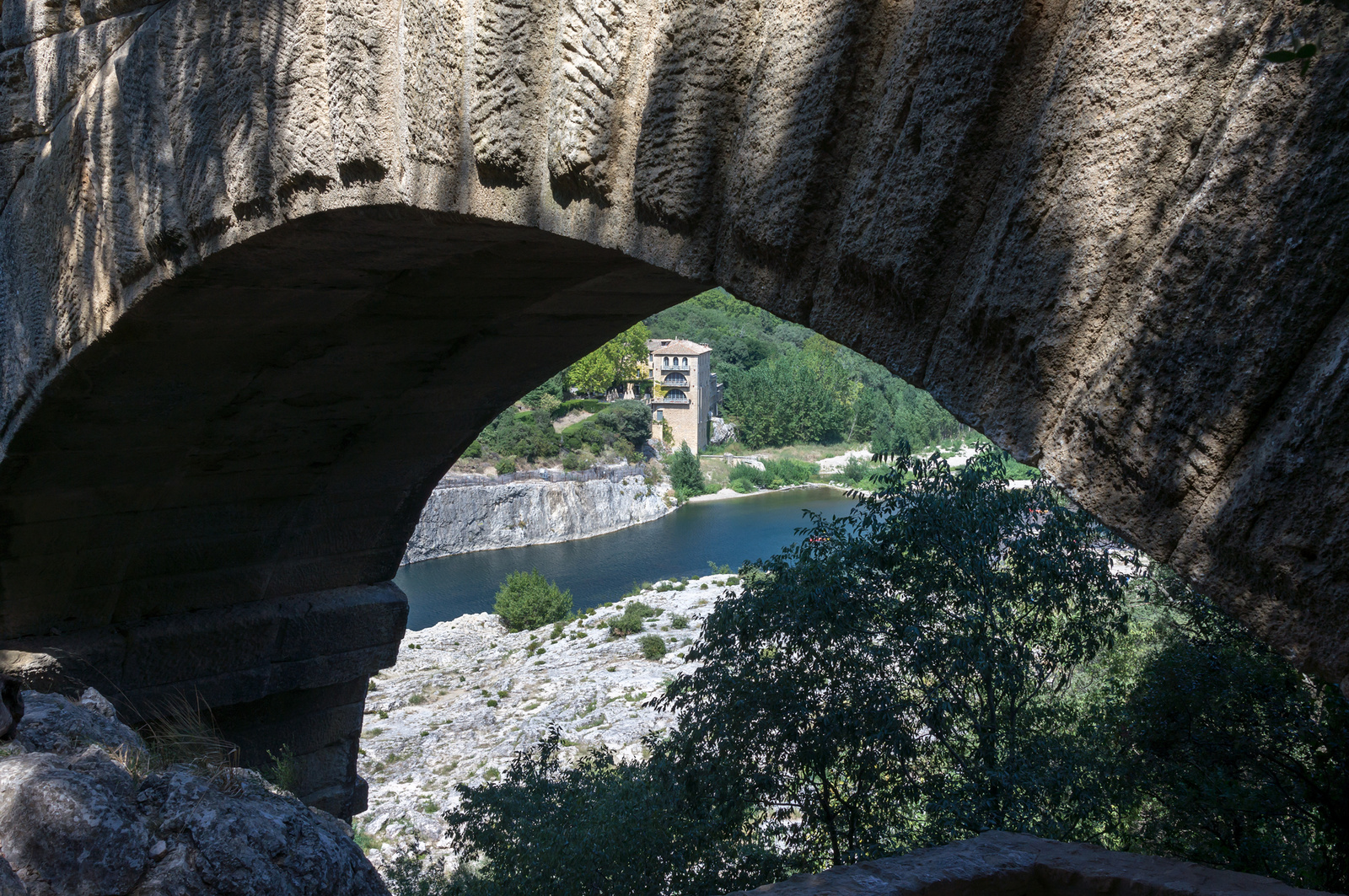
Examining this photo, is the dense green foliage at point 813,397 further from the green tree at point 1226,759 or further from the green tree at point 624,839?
the green tree at point 624,839

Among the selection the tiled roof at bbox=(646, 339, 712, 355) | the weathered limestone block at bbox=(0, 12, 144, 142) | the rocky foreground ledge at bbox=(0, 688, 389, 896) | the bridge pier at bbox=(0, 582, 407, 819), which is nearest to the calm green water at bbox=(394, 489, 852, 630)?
the tiled roof at bbox=(646, 339, 712, 355)

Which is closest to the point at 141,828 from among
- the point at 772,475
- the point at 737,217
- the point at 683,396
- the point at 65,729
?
the point at 65,729

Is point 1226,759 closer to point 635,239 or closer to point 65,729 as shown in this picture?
point 635,239

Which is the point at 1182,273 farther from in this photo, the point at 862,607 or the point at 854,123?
the point at 862,607

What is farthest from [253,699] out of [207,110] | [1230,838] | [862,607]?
[1230,838]

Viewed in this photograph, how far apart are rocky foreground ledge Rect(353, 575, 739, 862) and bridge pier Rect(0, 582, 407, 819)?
5114 millimetres

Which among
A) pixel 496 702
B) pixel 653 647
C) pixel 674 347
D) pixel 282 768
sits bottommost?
pixel 496 702

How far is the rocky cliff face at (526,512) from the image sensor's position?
2759 centimetres

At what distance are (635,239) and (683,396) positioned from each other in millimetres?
33405

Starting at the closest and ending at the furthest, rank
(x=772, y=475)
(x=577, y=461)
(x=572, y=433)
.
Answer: (x=772, y=475) → (x=577, y=461) → (x=572, y=433)

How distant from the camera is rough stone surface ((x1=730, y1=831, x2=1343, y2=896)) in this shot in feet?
10.8

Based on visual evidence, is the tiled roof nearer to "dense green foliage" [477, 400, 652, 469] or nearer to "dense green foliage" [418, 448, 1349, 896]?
"dense green foliage" [477, 400, 652, 469]

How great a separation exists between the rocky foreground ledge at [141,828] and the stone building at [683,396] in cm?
3136

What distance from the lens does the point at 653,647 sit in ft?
53.5
